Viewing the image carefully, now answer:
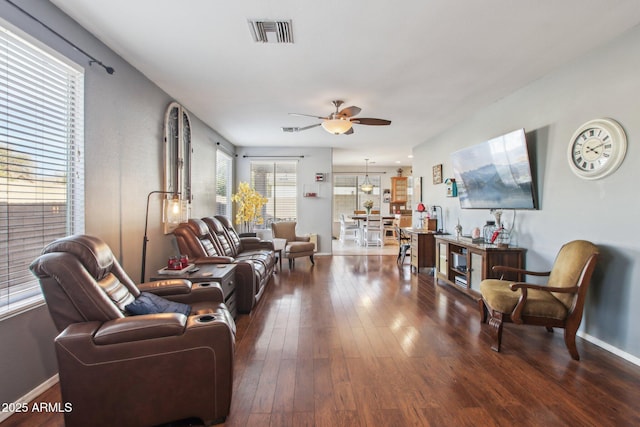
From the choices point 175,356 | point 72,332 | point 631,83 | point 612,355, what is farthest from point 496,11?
point 72,332

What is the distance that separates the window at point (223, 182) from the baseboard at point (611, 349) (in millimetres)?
5890

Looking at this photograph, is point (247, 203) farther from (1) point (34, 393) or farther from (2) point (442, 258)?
(1) point (34, 393)

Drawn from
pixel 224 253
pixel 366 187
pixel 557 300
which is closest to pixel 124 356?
pixel 224 253

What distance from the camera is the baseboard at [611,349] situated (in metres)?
2.57

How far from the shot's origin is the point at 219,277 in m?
3.03

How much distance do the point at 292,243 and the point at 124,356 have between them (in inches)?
193

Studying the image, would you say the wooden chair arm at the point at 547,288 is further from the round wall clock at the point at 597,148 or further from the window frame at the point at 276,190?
the window frame at the point at 276,190

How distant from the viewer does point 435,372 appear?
94.7 inches

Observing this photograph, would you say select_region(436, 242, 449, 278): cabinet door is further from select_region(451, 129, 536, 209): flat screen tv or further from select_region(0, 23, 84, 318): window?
select_region(0, 23, 84, 318): window

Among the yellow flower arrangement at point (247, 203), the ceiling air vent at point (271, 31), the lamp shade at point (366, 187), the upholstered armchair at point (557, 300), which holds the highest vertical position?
the ceiling air vent at point (271, 31)

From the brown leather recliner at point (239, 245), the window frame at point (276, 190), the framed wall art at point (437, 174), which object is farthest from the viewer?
the window frame at point (276, 190)

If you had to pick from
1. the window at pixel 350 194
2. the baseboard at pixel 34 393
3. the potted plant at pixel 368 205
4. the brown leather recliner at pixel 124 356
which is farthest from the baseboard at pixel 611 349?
the window at pixel 350 194

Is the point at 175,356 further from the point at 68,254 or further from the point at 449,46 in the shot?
the point at 449,46

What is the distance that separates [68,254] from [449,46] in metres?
3.28
